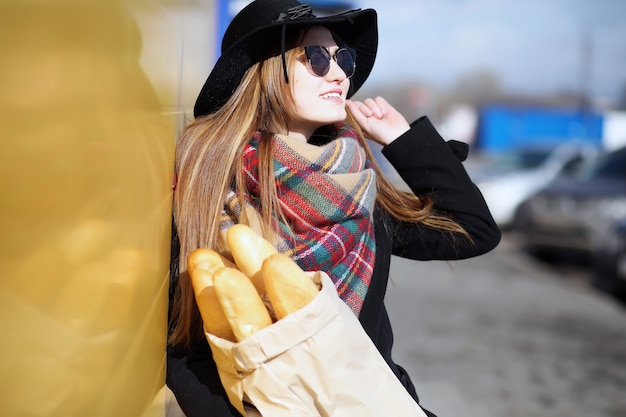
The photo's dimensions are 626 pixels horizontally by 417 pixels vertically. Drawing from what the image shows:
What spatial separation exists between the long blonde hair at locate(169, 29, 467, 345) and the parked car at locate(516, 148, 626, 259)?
760 cm

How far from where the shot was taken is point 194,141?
74.7 inches

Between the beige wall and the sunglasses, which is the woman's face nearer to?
the sunglasses

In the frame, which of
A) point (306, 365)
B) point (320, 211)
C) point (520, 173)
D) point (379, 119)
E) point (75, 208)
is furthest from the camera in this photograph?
point (520, 173)

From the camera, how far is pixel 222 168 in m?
1.85

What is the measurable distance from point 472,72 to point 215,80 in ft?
274

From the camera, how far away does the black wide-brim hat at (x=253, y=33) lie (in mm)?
1920


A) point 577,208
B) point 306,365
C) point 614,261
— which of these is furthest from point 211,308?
point 577,208

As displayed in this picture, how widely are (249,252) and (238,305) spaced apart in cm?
15

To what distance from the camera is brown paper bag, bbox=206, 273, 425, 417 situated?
54.5 inches

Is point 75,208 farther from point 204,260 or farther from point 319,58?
point 319,58

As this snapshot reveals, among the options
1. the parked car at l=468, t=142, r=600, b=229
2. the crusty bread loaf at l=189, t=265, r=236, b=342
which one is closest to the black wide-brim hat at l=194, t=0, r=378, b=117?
the crusty bread loaf at l=189, t=265, r=236, b=342

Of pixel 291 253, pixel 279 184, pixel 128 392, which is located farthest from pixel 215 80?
pixel 128 392

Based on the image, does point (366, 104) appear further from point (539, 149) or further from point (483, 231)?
point (539, 149)

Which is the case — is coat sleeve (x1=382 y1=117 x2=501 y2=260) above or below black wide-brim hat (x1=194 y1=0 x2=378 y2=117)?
→ below
